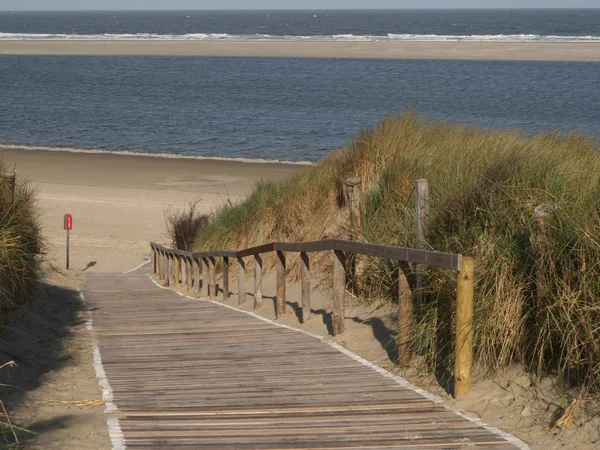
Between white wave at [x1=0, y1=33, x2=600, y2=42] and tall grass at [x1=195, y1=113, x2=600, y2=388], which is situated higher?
white wave at [x1=0, y1=33, x2=600, y2=42]

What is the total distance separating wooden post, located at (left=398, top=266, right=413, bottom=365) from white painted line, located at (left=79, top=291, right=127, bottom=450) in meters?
2.37

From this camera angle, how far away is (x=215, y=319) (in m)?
10.5

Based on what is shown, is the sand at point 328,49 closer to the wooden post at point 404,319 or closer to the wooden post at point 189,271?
the wooden post at point 189,271

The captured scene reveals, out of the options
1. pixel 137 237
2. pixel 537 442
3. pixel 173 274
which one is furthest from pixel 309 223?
pixel 137 237

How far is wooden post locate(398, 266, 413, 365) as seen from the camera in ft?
23.5

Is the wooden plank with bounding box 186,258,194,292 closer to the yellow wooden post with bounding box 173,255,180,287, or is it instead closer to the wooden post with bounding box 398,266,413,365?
the yellow wooden post with bounding box 173,255,180,287

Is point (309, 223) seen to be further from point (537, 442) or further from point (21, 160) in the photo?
point (21, 160)

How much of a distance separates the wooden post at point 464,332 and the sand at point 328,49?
3188 inches

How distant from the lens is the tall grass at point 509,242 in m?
5.88

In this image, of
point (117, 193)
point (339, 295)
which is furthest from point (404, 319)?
point (117, 193)

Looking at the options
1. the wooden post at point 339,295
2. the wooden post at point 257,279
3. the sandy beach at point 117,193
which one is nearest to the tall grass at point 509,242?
the wooden post at point 339,295

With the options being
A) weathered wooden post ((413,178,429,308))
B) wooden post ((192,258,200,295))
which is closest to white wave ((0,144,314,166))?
wooden post ((192,258,200,295))

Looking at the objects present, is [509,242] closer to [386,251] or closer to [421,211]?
[386,251]

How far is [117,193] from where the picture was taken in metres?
32.9
